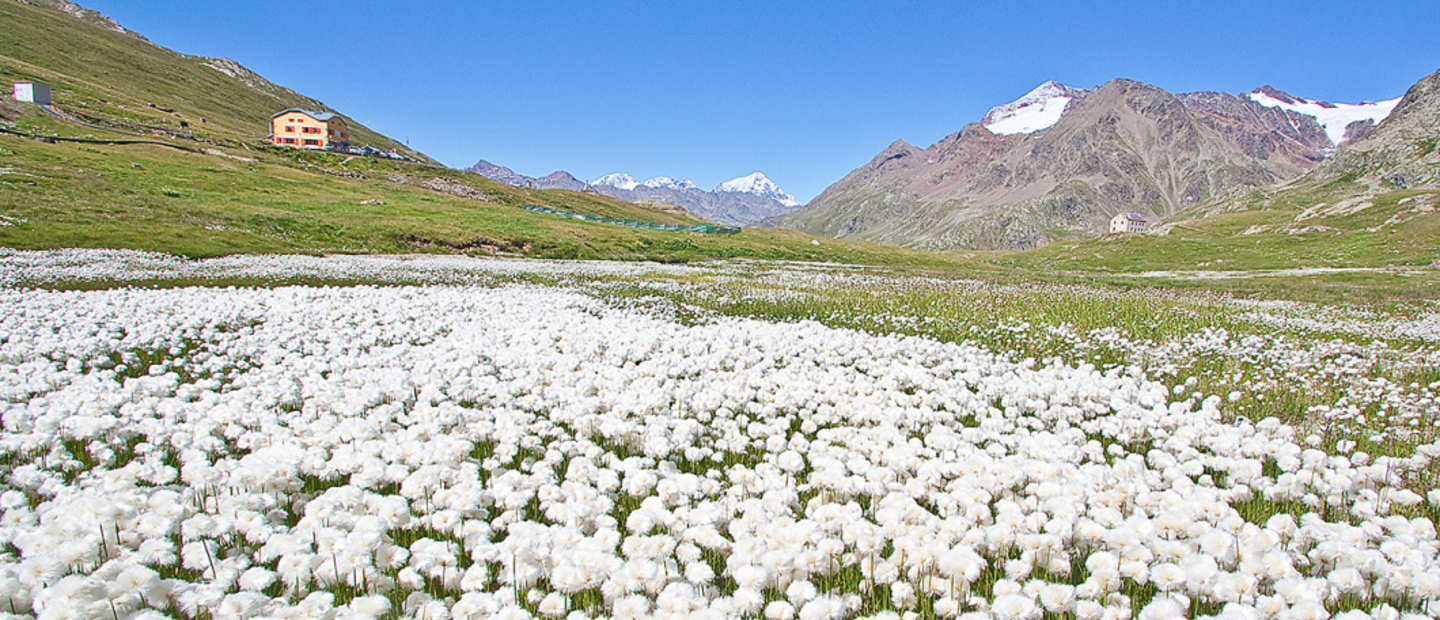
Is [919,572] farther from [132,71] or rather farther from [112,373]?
[132,71]

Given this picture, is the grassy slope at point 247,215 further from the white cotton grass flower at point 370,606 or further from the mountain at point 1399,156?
the mountain at point 1399,156

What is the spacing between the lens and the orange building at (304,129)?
425 ft

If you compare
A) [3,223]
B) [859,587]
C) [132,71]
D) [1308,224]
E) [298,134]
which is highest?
[132,71]

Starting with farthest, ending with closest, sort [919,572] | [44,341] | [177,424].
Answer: [44,341] → [177,424] → [919,572]

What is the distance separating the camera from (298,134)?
131 metres

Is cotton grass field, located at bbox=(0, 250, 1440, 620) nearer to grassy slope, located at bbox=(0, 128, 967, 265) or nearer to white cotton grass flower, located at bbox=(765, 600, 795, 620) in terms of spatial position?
white cotton grass flower, located at bbox=(765, 600, 795, 620)

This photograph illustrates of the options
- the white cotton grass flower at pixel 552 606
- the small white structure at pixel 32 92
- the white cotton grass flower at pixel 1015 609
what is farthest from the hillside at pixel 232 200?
the white cotton grass flower at pixel 1015 609

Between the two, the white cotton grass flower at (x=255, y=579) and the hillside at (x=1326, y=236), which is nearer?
the white cotton grass flower at (x=255, y=579)

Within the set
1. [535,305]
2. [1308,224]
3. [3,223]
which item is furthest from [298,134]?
[1308,224]

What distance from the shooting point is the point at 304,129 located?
131250 mm

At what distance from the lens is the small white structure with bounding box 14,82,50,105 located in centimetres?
9158

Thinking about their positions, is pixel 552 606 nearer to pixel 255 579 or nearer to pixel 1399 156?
pixel 255 579

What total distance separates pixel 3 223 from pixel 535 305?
110ft

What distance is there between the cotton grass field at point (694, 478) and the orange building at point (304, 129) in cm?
14633
